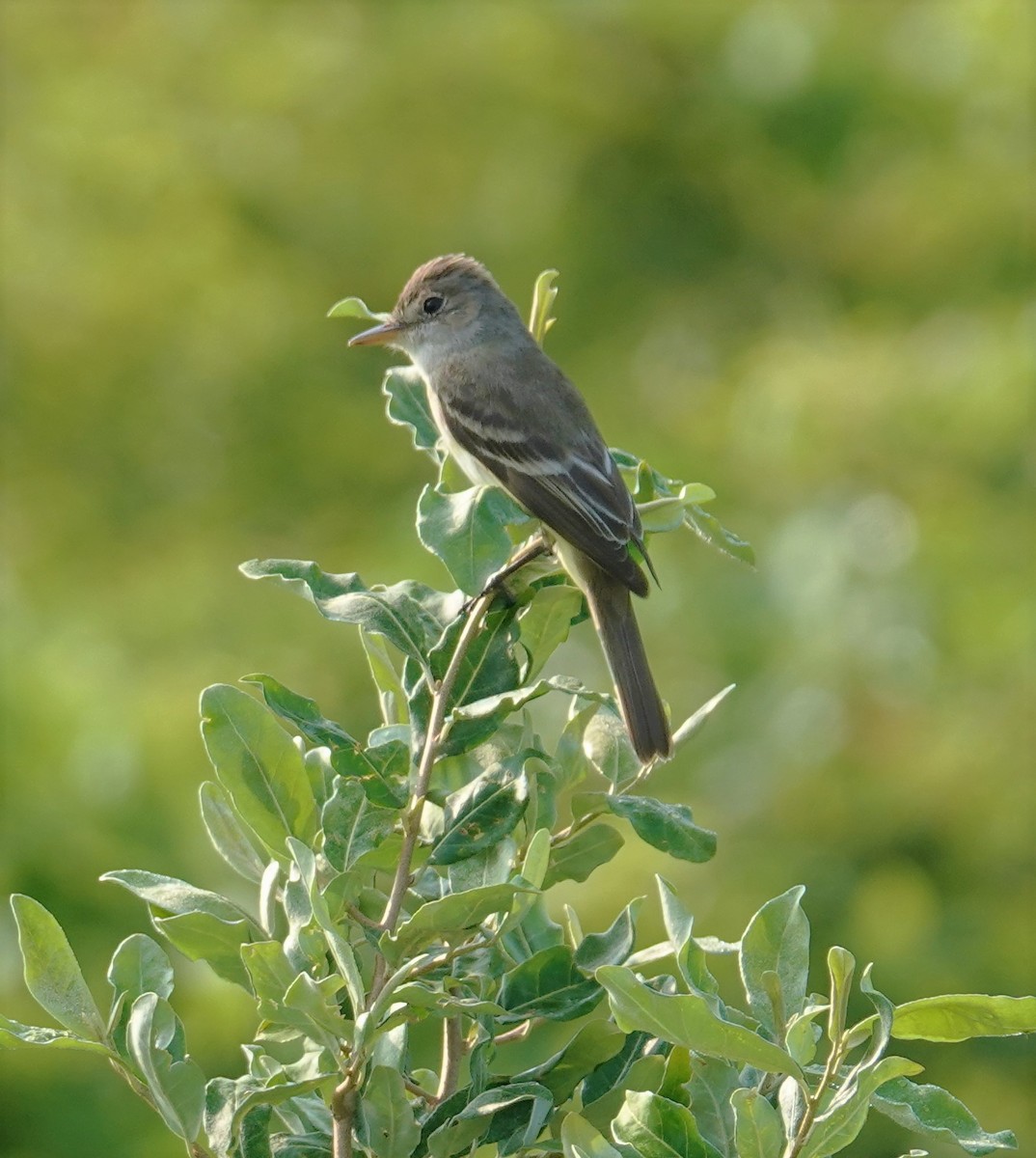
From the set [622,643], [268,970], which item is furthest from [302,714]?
[622,643]

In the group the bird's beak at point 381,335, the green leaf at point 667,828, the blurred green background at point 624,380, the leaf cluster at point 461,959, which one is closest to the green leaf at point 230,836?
the leaf cluster at point 461,959

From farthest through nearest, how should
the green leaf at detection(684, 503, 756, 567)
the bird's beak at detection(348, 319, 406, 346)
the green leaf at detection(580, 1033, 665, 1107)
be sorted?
1. the bird's beak at detection(348, 319, 406, 346)
2. the green leaf at detection(684, 503, 756, 567)
3. the green leaf at detection(580, 1033, 665, 1107)

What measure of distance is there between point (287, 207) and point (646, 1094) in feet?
25.9

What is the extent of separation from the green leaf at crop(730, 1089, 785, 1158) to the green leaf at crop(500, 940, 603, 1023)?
218 millimetres

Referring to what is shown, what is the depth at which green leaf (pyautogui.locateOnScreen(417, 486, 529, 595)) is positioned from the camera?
1.39 meters

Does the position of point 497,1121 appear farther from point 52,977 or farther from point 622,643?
point 622,643

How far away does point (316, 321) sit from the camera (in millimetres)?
8375

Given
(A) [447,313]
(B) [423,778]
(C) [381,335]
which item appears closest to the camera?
(B) [423,778]

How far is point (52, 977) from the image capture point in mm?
1316

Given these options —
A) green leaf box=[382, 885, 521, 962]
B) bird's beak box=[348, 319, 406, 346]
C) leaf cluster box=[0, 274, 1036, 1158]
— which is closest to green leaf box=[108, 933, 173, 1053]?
leaf cluster box=[0, 274, 1036, 1158]

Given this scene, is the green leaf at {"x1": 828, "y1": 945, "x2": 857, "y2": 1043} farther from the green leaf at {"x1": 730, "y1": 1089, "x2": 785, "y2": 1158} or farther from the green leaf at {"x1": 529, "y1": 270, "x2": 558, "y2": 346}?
the green leaf at {"x1": 529, "y1": 270, "x2": 558, "y2": 346}

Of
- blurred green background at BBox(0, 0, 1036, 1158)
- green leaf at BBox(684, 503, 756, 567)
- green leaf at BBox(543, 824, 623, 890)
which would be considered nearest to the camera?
green leaf at BBox(543, 824, 623, 890)

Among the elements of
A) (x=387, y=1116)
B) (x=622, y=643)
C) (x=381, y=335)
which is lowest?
(x=622, y=643)

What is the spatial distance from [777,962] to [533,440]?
1650mm
